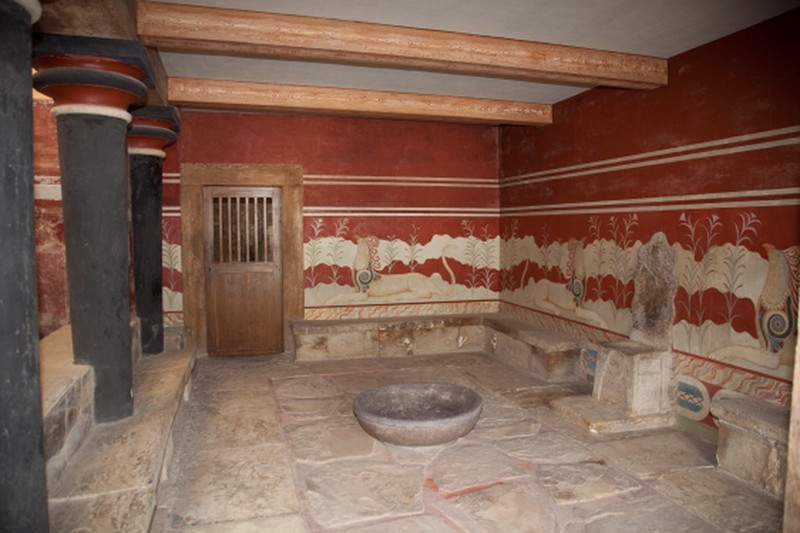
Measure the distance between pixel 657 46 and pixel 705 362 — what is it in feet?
8.78

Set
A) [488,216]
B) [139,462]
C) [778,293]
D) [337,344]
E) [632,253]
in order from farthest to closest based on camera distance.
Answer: [488,216], [337,344], [632,253], [778,293], [139,462]

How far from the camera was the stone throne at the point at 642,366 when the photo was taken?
429 centimetres

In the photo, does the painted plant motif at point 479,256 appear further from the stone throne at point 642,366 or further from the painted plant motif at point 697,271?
the painted plant motif at point 697,271

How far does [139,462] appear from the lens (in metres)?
2.81

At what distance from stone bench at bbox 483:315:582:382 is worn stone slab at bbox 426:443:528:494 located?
200cm

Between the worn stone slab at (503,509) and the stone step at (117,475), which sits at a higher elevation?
the stone step at (117,475)

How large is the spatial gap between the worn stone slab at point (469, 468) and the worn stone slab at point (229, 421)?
1358mm

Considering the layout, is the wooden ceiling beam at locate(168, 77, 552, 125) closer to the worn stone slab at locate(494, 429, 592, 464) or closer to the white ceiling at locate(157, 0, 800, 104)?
the white ceiling at locate(157, 0, 800, 104)

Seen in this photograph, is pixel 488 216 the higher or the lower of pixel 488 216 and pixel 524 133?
Result: the lower

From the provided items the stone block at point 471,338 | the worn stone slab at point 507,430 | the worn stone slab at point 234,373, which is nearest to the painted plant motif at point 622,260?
the worn stone slab at point 507,430

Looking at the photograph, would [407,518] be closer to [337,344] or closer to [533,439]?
[533,439]

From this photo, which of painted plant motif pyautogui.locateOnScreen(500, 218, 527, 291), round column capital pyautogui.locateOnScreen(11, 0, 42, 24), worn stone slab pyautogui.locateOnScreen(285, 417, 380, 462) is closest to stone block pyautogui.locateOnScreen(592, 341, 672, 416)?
worn stone slab pyautogui.locateOnScreen(285, 417, 380, 462)

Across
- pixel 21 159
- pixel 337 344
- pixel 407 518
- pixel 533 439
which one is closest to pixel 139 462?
pixel 407 518

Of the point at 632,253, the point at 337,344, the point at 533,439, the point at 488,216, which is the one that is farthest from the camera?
the point at 488,216
